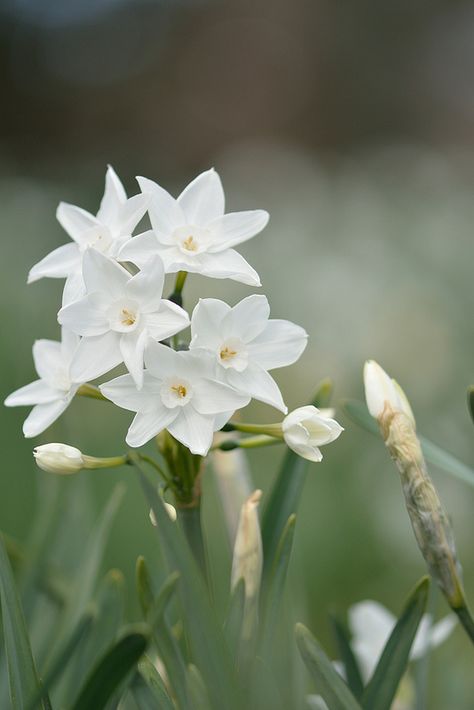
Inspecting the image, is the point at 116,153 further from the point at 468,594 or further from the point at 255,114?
the point at 468,594

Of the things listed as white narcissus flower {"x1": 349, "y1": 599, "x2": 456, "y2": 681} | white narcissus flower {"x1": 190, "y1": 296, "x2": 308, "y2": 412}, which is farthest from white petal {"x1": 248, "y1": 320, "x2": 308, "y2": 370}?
white narcissus flower {"x1": 349, "y1": 599, "x2": 456, "y2": 681}

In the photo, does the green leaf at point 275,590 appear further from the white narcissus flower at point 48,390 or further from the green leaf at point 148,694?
the white narcissus flower at point 48,390

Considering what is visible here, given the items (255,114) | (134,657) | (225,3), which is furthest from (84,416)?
(225,3)

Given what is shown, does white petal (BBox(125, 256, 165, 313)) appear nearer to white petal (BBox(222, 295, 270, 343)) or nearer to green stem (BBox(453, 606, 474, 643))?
white petal (BBox(222, 295, 270, 343))

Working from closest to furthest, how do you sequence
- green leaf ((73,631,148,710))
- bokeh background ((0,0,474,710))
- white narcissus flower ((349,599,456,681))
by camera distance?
green leaf ((73,631,148,710))
white narcissus flower ((349,599,456,681))
bokeh background ((0,0,474,710))

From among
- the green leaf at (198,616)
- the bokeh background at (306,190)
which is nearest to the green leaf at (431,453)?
the bokeh background at (306,190)
